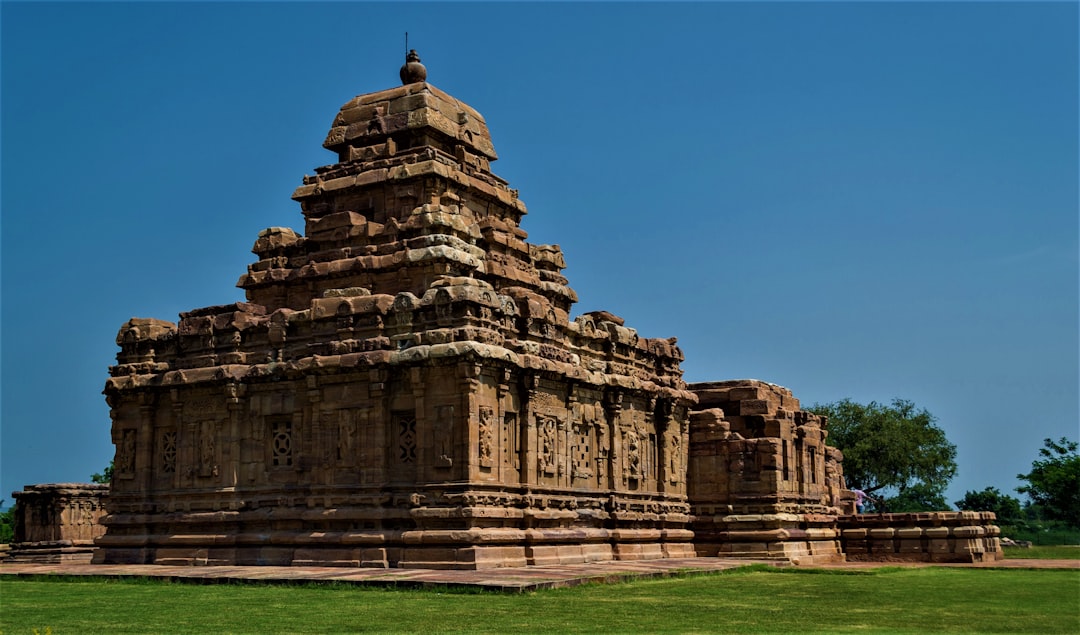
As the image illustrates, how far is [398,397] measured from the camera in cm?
2706

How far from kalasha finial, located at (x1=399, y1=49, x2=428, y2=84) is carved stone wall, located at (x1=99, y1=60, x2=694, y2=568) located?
90 cm

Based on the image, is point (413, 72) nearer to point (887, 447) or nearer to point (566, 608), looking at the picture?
point (566, 608)

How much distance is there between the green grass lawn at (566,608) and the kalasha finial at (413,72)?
1702 cm

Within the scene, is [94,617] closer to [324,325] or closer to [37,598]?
[37,598]

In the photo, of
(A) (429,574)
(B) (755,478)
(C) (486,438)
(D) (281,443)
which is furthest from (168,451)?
(B) (755,478)

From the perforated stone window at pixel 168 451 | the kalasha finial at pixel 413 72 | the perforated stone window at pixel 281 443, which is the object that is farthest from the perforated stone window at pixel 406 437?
the kalasha finial at pixel 413 72

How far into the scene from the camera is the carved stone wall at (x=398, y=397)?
26.4 metres

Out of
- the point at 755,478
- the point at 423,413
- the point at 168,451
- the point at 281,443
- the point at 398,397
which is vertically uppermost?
the point at 398,397

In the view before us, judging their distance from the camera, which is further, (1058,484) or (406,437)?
(1058,484)

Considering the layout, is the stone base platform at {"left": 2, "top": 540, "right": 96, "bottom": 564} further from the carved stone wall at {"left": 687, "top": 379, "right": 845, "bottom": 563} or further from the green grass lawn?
the carved stone wall at {"left": 687, "top": 379, "right": 845, "bottom": 563}

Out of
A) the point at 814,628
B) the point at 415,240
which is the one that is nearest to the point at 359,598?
the point at 814,628

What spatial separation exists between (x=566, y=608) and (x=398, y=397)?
1063 cm

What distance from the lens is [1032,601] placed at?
2003cm

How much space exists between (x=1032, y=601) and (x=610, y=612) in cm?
814
